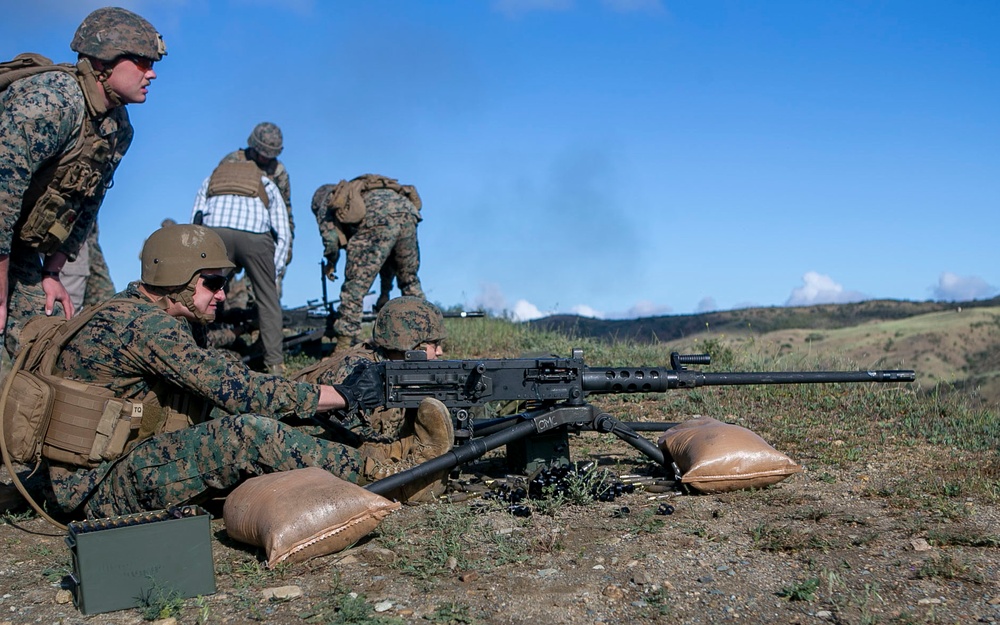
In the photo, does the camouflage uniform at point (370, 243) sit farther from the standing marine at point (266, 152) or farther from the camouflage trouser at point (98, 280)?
the camouflage trouser at point (98, 280)

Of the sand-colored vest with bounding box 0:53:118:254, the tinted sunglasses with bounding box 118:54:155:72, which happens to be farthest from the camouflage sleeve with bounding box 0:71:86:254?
the tinted sunglasses with bounding box 118:54:155:72

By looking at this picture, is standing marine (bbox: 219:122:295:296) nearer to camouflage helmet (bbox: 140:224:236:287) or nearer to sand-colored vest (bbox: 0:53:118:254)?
sand-colored vest (bbox: 0:53:118:254)

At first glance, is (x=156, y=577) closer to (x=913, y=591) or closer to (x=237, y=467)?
(x=237, y=467)

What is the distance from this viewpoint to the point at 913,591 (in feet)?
13.1

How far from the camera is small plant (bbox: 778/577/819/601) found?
3932mm

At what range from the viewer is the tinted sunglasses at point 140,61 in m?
6.27

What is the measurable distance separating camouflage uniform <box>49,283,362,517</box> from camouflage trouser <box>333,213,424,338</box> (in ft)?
20.3

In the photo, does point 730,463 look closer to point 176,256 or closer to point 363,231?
point 176,256

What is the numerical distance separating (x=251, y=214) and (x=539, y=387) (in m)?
4.85

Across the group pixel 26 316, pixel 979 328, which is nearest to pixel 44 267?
pixel 26 316

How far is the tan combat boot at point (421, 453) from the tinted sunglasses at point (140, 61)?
9.63 feet

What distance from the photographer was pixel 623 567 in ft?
14.5

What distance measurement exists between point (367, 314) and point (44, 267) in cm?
607

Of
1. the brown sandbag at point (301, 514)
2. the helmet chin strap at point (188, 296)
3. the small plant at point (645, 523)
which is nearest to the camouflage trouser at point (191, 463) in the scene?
the brown sandbag at point (301, 514)
